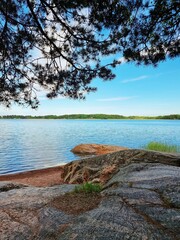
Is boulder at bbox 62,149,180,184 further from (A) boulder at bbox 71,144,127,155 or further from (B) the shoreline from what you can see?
(A) boulder at bbox 71,144,127,155

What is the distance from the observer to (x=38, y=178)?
11977mm

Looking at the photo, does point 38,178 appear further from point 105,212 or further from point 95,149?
point 105,212

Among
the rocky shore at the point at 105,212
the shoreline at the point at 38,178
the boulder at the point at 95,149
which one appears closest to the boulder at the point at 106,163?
the shoreline at the point at 38,178

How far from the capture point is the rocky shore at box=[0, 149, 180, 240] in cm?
248

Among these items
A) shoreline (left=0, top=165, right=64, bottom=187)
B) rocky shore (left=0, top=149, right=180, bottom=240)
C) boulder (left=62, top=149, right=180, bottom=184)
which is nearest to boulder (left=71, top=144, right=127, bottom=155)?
shoreline (left=0, top=165, right=64, bottom=187)

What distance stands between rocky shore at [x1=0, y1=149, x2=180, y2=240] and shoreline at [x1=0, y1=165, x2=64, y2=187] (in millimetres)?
5908

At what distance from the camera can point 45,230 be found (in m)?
2.63

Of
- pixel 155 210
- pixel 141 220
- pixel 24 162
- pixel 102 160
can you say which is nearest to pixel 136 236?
pixel 141 220

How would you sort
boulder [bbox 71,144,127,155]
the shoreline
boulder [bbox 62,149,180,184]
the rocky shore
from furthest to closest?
1. boulder [bbox 71,144,127,155]
2. the shoreline
3. boulder [bbox 62,149,180,184]
4. the rocky shore

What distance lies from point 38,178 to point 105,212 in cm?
967

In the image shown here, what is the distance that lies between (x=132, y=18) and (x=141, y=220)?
4101mm

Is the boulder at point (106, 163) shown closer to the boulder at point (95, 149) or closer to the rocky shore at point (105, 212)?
the rocky shore at point (105, 212)

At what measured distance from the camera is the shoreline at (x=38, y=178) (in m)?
10.6

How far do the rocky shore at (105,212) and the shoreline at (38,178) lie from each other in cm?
591
